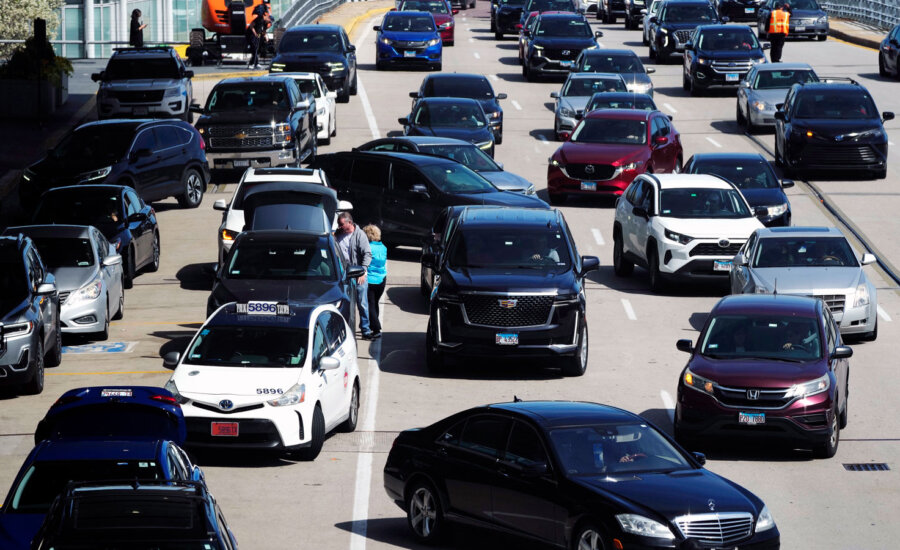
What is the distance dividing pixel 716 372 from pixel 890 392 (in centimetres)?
371

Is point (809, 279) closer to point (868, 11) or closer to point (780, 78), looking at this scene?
point (780, 78)

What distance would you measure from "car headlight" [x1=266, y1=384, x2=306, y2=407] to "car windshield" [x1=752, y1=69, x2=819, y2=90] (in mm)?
25437

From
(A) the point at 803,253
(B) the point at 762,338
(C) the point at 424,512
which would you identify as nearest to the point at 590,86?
(A) the point at 803,253

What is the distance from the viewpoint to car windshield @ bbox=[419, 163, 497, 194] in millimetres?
27672

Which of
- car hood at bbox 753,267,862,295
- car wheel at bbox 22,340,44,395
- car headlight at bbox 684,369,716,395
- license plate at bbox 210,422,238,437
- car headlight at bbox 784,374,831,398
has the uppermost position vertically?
car headlight at bbox 784,374,831,398

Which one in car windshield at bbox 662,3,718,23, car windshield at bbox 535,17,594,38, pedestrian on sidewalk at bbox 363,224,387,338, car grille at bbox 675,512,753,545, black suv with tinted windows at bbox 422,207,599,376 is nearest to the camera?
car grille at bbox 675,512,753,545

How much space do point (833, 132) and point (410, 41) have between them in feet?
61.0

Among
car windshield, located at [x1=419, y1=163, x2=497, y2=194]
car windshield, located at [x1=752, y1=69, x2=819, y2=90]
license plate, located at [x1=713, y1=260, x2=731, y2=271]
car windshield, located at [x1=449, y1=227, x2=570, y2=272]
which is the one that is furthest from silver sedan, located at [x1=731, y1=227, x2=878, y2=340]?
car windshield, located at [x1=752, y1=69, x2=819, y2=90]

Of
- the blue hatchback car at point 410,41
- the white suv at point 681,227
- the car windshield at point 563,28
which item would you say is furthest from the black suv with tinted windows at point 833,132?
the blue hatchback car at point 410,41

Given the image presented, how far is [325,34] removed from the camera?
4369 cm

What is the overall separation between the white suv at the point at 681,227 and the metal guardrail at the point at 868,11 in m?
36.0

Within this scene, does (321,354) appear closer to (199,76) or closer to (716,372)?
(716,372)

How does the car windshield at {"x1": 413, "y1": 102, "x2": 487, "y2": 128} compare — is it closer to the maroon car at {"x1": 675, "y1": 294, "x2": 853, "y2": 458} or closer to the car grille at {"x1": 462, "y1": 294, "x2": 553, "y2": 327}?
the car grille at {"x1": 462, "y1": 294, "x2": 553, "y2": 327}

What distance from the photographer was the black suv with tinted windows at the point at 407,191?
27469 mm
